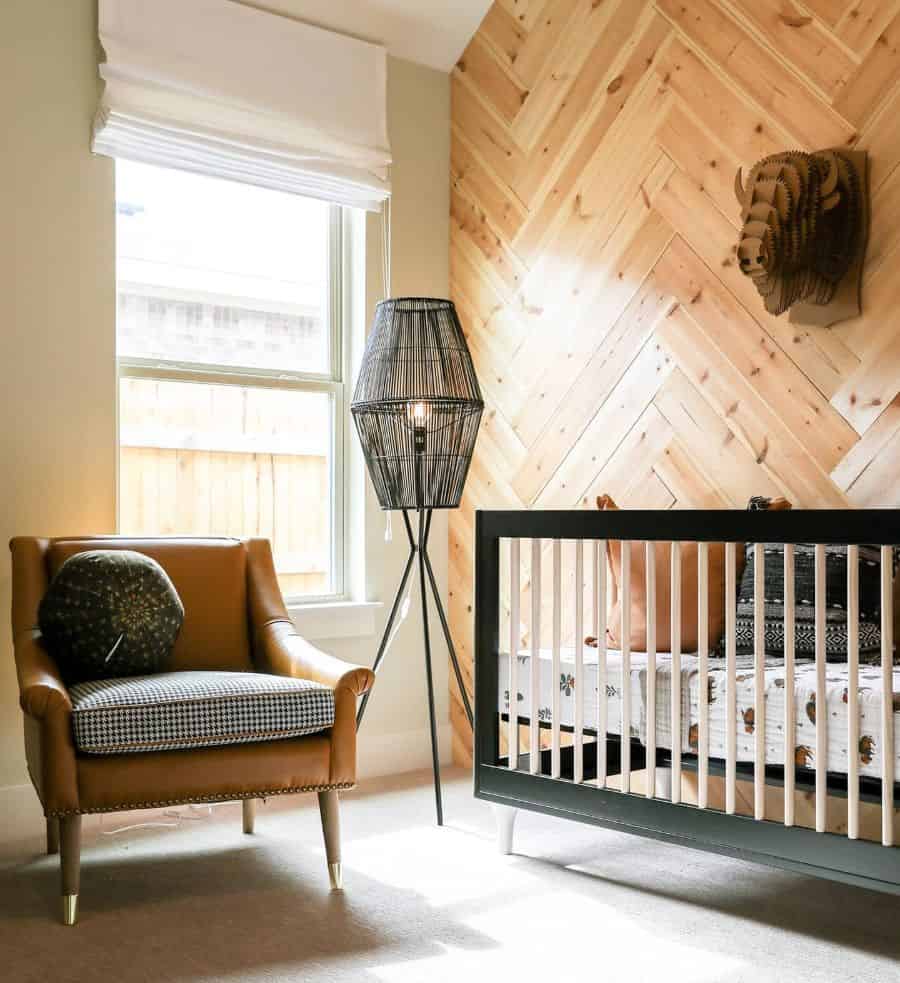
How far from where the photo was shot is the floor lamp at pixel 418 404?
3.15 metres

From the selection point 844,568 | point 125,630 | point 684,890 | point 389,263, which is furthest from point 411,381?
point 684,890

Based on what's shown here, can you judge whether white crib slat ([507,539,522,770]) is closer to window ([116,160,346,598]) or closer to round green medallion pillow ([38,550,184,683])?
round green medallion pillow ([38,550,184,683])

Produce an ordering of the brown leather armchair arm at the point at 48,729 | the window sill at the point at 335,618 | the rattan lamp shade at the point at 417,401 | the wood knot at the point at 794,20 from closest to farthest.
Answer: the brown leather armchair arm at the point at 48,729, the wood knot at the point at 794,20, the rattan lamp shade at the point at 417,401, the window sill at the point at 335,618

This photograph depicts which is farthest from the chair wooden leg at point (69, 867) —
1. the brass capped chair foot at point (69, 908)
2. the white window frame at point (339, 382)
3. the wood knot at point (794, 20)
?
the wood knot at point (794, 20)

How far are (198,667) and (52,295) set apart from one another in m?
1.12

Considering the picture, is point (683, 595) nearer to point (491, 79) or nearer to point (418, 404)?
point (418, 404)

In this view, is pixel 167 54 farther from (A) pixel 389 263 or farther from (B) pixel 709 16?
(B) pixel 709 16

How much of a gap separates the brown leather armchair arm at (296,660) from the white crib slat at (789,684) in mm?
876

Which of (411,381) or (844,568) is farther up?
(411,381)

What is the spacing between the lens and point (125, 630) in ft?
8.48

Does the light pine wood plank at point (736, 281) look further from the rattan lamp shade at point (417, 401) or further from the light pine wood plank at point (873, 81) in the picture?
the rattan lamp shade at point (417, 401)

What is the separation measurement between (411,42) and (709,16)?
1.10m

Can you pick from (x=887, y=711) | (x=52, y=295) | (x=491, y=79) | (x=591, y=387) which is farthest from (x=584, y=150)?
(x=887, y=711)

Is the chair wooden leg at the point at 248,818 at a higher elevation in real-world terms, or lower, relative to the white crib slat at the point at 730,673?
lower
